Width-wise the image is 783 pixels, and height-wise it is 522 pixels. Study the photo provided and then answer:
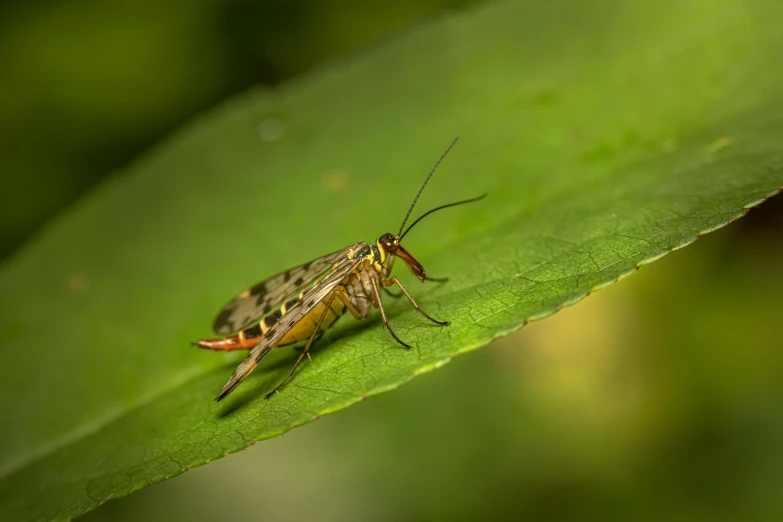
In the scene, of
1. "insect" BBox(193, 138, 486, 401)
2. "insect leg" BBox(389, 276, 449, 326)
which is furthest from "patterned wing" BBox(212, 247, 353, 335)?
"insect leg" BBox(389, 276, 449, 326)

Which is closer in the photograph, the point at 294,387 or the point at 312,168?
the point at 294,387

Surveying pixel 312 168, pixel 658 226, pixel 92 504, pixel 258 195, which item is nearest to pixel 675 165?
pixel 658 226

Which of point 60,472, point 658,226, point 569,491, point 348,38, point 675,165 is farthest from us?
point 348,38

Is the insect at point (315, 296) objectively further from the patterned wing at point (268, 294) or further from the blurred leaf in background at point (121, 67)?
the blurred leaf in background at point (121, 67)

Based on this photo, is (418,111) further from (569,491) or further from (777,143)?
(569,491)

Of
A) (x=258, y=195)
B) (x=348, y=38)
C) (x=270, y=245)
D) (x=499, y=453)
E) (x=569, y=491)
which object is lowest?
(x=569, y=491)

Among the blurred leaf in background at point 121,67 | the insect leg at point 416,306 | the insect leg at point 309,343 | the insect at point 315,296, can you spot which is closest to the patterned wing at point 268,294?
the insect at point 315,296

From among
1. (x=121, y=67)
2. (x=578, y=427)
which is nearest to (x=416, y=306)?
(x=578, y=427)

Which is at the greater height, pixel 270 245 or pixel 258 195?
pixel 258 195
